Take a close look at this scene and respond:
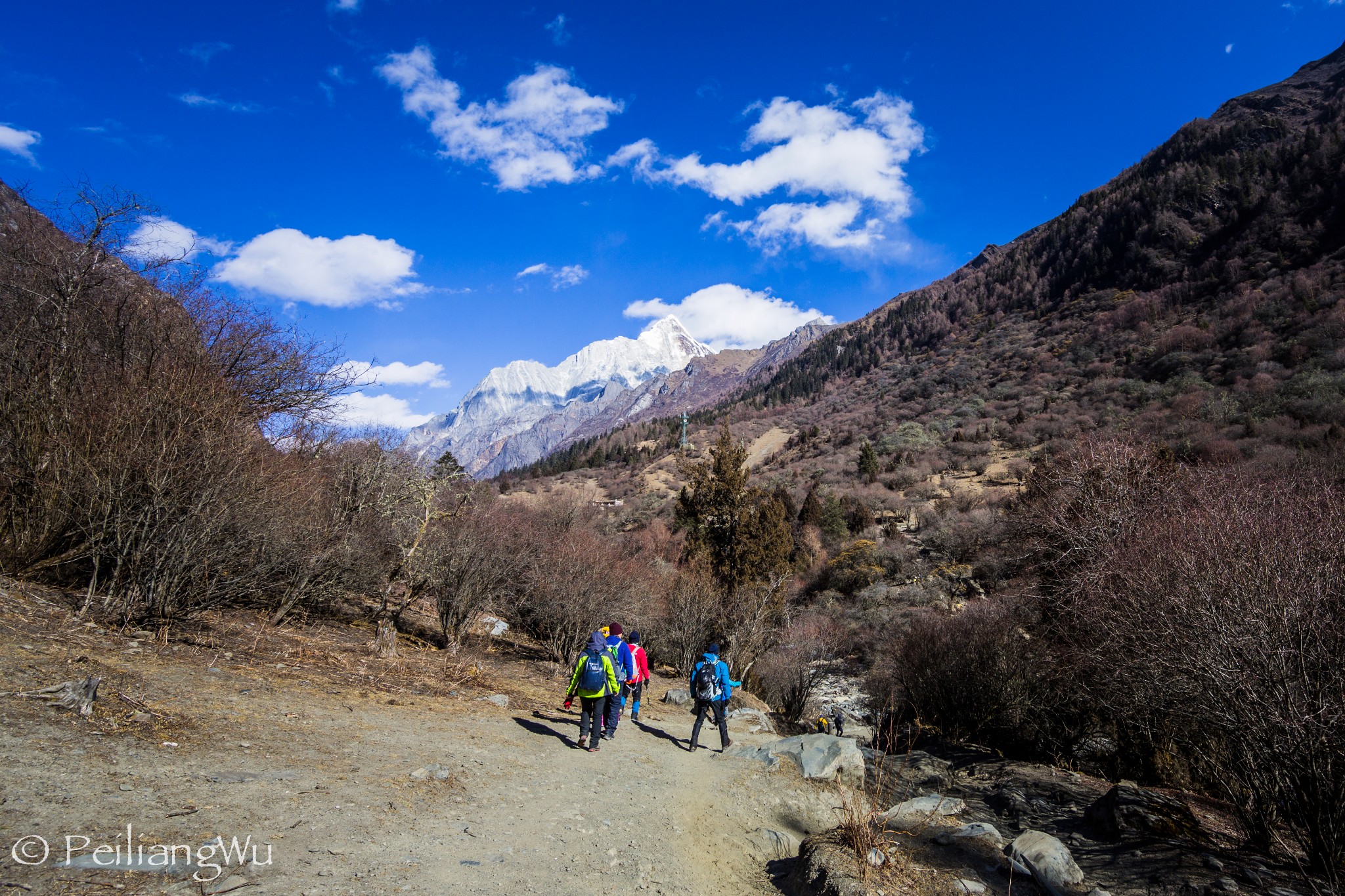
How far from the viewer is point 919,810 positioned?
7.96 m

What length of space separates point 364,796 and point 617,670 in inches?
164

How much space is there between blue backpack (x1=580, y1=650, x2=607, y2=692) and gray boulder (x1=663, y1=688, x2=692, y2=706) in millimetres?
7157

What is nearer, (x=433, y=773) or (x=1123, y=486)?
(x=433, y=773)

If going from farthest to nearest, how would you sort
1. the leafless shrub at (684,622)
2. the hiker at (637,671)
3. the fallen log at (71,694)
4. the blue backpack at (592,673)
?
1. the leafless shrub at (684,622)
2. the hiker at (637,671)
3. the blue backpack at (592,673)
4. the fallen log at (71,694)

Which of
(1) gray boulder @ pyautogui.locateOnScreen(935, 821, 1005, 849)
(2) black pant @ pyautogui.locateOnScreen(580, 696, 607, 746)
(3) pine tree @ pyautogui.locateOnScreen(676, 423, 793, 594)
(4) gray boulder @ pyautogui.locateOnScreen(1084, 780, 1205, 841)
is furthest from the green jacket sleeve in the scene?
(3) pine tree @ pyautogui.locateOnScreen(676, 423, 793, 594)

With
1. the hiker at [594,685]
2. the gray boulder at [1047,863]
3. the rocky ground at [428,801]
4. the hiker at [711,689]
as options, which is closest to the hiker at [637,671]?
the rocky ground at [428,801]

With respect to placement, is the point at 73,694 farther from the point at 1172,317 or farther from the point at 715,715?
the point at 1172,317

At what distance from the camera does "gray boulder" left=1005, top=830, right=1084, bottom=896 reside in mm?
5664

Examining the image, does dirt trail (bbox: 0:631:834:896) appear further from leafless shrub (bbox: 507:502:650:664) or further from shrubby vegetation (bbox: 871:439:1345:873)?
leafless shrub (bbox: 507:502:650:664)

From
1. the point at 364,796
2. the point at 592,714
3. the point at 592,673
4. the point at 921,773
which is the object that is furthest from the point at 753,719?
the point at 364,796

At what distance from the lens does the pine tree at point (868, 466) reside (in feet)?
174

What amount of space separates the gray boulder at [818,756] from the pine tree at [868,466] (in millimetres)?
45853

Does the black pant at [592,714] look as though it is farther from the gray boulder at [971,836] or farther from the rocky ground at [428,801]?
the gray boulder at [971,836]

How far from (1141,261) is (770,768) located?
102038mm
